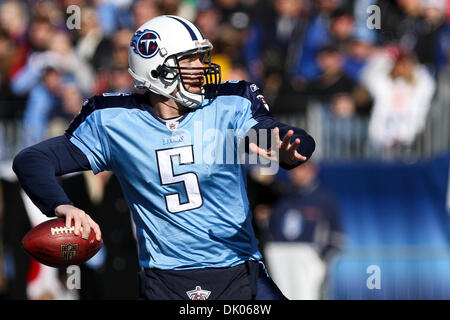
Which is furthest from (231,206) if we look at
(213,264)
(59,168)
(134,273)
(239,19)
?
(239,19)

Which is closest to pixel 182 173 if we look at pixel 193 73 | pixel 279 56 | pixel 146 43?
pixel 193 73

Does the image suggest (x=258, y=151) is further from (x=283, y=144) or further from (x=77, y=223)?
(x=77, y=223)

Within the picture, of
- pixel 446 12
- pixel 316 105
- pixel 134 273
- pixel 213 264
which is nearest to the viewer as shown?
pixel 213 264

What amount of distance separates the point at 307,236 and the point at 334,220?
0.36 meters

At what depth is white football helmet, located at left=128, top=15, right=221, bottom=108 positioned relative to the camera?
520 centimetres

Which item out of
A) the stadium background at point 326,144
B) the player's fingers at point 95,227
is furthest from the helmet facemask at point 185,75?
the stadium background at point 326,144

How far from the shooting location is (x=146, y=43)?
5.28m

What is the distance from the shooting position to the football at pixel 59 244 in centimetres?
479

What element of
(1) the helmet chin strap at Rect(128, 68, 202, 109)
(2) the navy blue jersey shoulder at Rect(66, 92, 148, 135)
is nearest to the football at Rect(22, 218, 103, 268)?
(2) the navy blue jersey shoulder at Rect(66, 92, 148, 135)

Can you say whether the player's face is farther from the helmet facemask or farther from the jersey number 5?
the jersey number 5

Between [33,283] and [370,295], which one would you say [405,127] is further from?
[33,283]

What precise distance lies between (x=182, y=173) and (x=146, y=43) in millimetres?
844

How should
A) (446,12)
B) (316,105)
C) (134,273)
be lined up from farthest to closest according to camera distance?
(446,12), (316,105), (134,273)

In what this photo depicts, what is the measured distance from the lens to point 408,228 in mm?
10125
